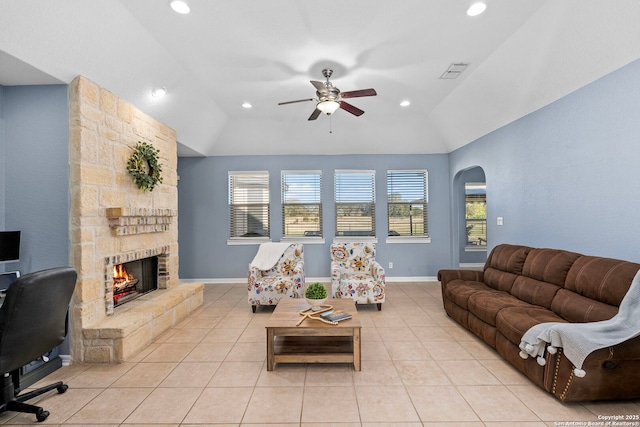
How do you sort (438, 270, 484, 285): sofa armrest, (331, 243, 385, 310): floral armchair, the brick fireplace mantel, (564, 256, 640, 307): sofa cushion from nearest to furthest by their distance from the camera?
(564, 256, 640, 307): sofa cushion → the brick fireplace mantel → (438, 270, 484, 285): sofa armrest → (331, 243, 385, 310): floral armchair

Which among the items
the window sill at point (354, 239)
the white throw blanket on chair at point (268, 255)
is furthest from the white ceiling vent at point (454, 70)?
the white throw blanket on chair at point (268, 255)

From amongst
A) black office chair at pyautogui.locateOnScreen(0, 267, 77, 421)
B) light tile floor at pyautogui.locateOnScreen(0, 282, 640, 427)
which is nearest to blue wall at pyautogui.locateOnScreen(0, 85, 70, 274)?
black office chair at pyautogui.locateOnScreen(0, 267, 77, 421)

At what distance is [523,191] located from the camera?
12.8 ft

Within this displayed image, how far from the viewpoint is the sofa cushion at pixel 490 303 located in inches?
116

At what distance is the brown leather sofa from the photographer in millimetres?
2062

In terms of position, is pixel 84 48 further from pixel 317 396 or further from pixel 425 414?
pixel 425 414

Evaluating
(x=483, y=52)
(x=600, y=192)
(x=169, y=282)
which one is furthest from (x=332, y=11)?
(x=169, y=282)

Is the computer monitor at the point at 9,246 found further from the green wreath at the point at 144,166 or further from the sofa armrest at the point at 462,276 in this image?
the sofa armrest at the point at 462,276

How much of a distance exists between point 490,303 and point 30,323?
12.5 feet

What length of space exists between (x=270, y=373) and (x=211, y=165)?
4628 mm

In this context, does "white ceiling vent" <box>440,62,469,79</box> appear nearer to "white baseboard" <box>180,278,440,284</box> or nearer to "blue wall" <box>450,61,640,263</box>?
"blue wall" <box>450,61,640,263</box>

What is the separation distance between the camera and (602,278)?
2436mm

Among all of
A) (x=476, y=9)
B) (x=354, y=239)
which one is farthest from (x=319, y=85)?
(x=354, y=239)

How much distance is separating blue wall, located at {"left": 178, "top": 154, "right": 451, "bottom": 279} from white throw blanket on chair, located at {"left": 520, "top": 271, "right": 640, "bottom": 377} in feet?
12.9
